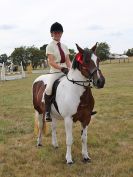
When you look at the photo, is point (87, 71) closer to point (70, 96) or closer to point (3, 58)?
point (70, 96)

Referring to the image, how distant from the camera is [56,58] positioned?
7277mm

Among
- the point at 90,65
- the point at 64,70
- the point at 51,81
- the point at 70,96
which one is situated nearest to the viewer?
the point at 90,65

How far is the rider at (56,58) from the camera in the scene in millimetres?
7215

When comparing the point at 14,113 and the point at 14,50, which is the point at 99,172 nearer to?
the point at 14,113

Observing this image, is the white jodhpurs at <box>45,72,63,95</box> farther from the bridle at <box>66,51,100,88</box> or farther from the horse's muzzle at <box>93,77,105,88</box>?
the horse's muzzle at <box>93,77,105,88</box>

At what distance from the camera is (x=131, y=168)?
21.4 ft

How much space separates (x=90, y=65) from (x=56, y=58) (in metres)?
1.12

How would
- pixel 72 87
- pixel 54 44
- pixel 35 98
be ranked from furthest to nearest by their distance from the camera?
pixel 35 98 → pixel 54 44 → pixel 72 87

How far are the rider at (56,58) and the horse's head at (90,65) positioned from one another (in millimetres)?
627

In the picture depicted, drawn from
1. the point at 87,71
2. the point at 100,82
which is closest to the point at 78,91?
the point at 87,71

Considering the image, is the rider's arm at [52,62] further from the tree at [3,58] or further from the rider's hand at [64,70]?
the tree at [3,58]

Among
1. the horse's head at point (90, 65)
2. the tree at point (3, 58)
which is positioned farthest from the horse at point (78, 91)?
the tree at point (3, 58)

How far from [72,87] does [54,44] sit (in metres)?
1.01

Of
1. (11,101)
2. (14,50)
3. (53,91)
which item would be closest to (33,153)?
(53,91)
